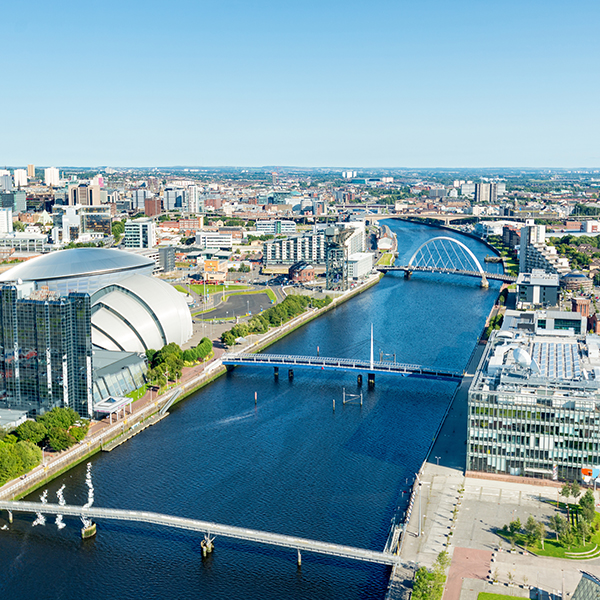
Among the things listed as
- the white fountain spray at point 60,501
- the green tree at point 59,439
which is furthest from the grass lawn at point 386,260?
the white fountain spray at point 60,501

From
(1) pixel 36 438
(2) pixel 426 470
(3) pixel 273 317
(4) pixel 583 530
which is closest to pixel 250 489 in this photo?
(2) pixel 426 470

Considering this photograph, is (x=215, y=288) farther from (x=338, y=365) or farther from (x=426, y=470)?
(x=426, y=470)

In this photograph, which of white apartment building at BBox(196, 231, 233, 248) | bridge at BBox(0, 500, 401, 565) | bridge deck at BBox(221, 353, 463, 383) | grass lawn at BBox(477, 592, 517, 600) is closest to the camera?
grass lawn at BBox(477, 592, 517, 600)

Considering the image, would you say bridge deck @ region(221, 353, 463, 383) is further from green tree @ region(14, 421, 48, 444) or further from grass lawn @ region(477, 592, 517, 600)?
grass lawn @ region(477, 592, 517, 600)

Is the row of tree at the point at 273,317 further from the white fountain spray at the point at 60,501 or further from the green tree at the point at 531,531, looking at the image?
the green tree at the point at 531,531

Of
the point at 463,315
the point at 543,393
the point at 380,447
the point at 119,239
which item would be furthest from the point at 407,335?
the point at 119,239

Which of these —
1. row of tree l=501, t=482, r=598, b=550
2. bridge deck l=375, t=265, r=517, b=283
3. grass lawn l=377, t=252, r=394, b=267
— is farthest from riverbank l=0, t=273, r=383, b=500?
grass lawn l=377, t=252, r=394, b=267

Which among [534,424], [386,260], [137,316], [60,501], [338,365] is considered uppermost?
[137,316]

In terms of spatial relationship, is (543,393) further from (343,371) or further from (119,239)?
(119,239)
